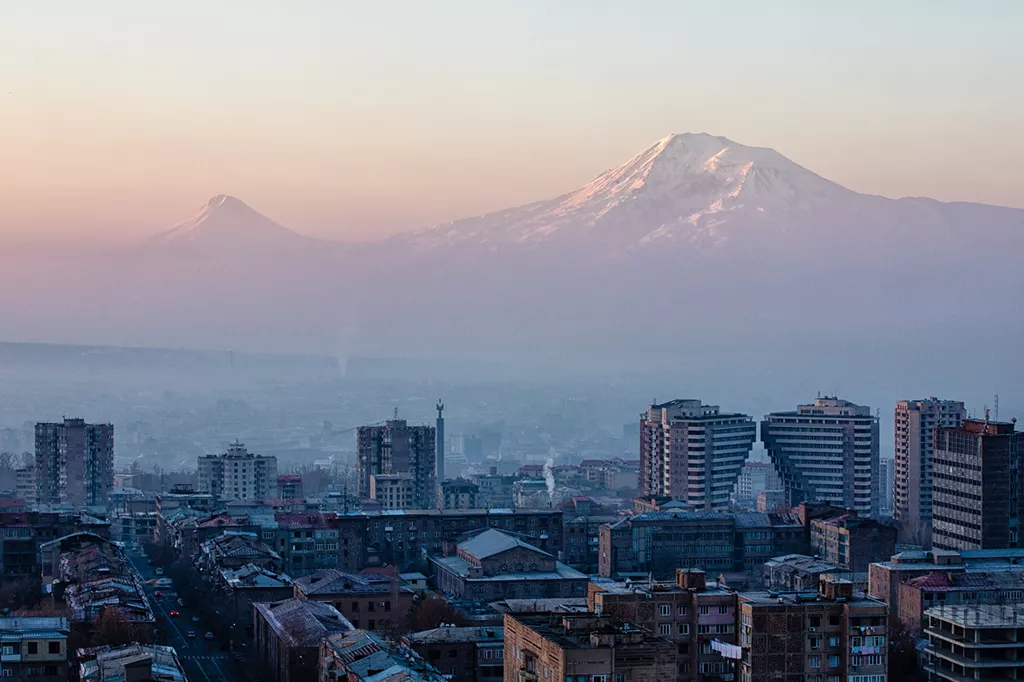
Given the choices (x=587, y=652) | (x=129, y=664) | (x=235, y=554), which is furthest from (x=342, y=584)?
(x=587, y=652)

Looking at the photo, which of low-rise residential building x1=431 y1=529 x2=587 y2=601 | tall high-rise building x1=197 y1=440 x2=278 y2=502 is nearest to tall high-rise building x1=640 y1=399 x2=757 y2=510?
tall high-rise building x1=197 y1=440 x2=278 y2=502

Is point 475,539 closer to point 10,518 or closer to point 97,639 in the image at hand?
point 10,518

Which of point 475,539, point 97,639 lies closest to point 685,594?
point 97,639

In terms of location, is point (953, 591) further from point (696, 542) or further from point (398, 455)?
point (398, 455)

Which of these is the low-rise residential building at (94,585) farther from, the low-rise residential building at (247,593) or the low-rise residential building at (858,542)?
the low-rise residential building at (858,542)

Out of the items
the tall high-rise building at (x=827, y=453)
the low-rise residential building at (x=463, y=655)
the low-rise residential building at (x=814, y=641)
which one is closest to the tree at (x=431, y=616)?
the low-rise residential building at (x=463, y=655)

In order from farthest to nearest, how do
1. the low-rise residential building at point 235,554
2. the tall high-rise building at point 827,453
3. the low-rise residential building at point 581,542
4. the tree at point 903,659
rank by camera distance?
1. the tall high-rise building at point 827,453
2. the low-rise residential building at point 581,542
3. the low-rise residential building at point 235,554
4. the tree at point 903,659

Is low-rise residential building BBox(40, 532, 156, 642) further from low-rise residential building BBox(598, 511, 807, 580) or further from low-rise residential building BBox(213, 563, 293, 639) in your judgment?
low-rise residential building BBox(598, 511, 807, 580)
